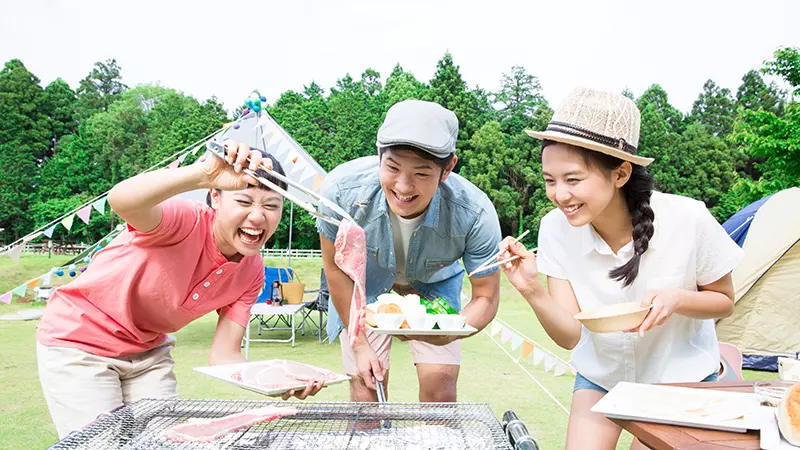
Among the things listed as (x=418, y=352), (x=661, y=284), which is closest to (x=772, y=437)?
(x=661, y=284)

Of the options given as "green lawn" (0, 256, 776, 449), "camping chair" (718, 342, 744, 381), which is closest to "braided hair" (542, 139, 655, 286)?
"camping chair" (718, 342, 744, 381)

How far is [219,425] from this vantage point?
193 cm

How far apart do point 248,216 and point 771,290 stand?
710 centimetres

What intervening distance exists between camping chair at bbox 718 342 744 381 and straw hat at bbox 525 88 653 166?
4.04 ft

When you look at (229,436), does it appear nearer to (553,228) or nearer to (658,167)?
(553,228)

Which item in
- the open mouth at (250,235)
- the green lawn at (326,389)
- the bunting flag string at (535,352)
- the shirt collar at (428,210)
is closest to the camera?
the open mouth at (250,235)

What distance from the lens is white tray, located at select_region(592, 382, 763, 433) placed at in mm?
1520

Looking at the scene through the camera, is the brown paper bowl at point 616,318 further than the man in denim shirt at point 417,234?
No

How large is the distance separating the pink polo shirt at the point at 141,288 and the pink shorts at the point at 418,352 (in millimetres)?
1041

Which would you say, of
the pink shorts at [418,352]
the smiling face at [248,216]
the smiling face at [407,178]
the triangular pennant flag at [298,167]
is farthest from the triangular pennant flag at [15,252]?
the smiling face at [407,178]

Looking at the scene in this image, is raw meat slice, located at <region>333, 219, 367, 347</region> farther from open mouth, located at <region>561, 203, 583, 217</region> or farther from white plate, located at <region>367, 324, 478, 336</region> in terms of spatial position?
open mouth, located at <region>561, 203, 583, 217</region>

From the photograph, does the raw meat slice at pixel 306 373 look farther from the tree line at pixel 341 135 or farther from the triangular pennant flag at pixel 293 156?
the tree line at pixel 341 135

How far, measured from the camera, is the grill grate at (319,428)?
5.93 feet

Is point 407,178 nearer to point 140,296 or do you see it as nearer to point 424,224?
point 424,224
